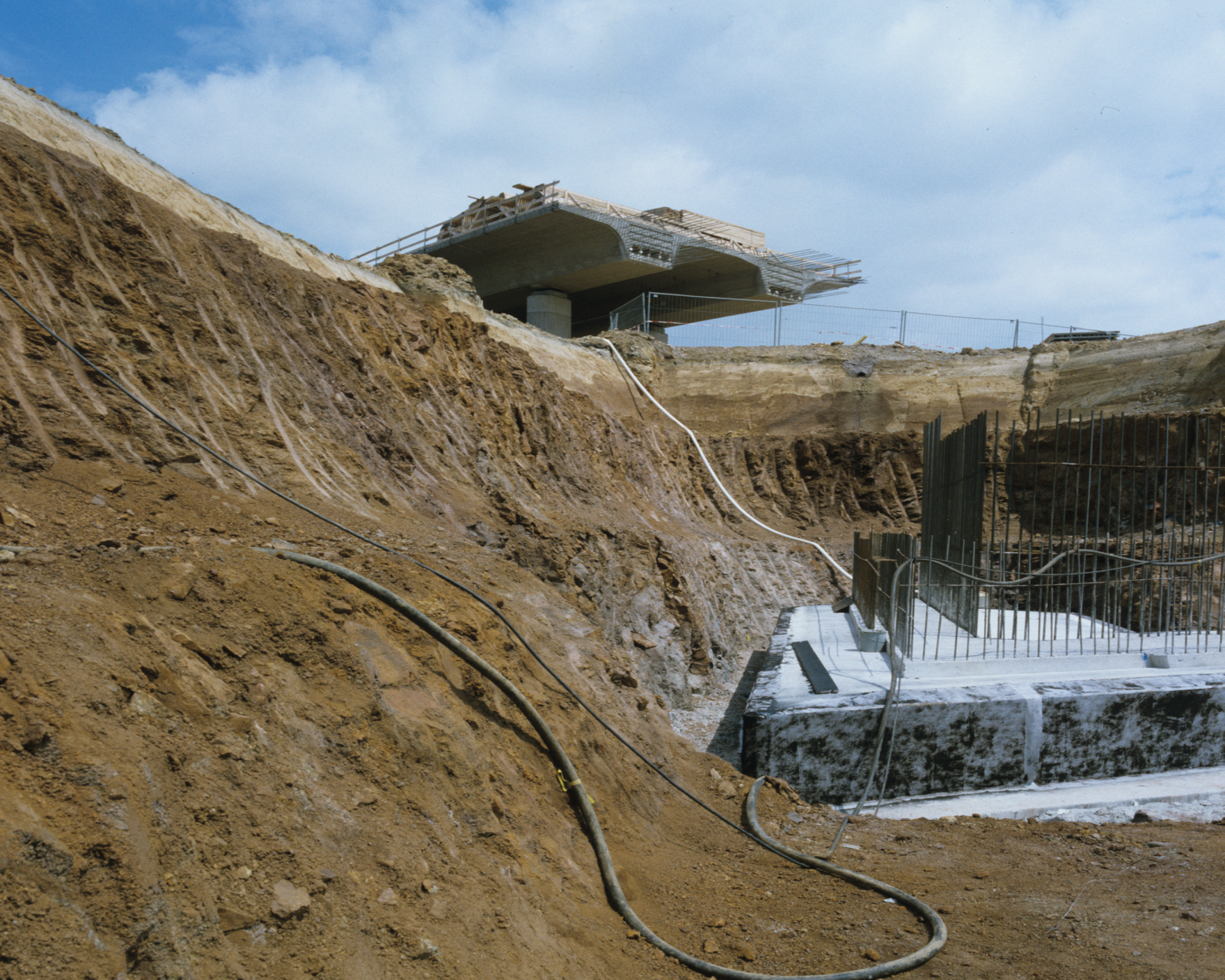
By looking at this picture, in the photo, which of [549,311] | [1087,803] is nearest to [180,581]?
[1087,803]

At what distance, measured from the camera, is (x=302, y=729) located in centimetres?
361

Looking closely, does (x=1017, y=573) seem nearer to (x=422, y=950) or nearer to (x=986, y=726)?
(x=986, y=726)

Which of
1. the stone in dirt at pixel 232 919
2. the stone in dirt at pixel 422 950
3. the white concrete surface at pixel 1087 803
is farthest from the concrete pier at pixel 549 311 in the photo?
the stone in dirt at pixel 232 919

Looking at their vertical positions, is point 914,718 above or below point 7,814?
below

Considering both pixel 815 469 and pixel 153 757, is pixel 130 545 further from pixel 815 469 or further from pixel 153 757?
pixel 815 469

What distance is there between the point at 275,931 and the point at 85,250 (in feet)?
29.2

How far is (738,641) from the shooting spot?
14.5 meters

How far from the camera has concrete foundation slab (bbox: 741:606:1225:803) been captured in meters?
6.68

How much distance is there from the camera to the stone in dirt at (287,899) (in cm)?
282

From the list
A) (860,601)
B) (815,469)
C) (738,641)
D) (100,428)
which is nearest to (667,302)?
(815,469)

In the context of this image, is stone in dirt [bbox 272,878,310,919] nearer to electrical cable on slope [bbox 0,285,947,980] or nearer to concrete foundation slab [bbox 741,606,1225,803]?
electrical cable on slope [bbox 0,285,947,980]

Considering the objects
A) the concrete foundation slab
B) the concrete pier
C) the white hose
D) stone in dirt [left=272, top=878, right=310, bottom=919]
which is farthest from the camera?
the concrete pier

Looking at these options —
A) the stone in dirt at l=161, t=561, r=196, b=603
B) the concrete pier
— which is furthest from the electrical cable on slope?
the concrete pier

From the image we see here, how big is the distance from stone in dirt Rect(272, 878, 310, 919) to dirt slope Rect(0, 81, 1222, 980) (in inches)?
0.6
